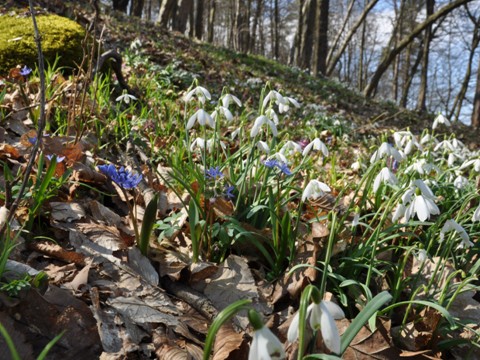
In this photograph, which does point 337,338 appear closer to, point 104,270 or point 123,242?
point 104,270

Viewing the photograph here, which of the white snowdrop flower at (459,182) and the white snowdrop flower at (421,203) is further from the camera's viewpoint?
the white snowdrop flower at (459,182)

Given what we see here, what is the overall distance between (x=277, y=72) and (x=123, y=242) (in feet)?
29.6

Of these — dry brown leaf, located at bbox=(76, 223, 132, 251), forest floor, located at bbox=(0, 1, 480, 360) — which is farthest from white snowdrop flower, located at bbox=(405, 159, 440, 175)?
dry brown leaf, located at bbox=(76, 223, 132, 251)

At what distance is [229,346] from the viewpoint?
133 centimetres

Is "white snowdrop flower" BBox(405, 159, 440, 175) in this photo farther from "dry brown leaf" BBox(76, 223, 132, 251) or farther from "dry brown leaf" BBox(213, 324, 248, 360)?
"dry brown leaf" BBox(76, 223, 132, 251)

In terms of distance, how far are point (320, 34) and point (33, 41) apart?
9.63 metres

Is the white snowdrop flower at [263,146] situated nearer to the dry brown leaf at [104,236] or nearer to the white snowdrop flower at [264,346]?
the dry brown leaf at [104,236]

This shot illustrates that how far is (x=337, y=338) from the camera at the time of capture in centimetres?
88

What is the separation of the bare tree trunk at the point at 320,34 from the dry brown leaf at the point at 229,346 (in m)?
11.8

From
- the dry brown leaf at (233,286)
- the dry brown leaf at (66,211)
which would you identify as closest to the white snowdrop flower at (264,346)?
the dry brown leaf at (233,286)

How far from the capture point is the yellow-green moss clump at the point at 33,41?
3.75m

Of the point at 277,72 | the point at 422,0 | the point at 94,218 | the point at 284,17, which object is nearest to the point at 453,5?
the point at 277,72

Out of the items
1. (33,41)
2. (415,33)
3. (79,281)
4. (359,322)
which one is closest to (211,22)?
(415,33)

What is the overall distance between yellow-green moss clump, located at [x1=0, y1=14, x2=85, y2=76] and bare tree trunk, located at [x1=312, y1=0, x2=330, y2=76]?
9.05 metres
